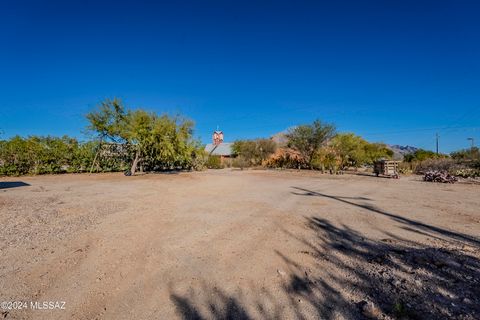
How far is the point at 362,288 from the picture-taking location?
9.37 feet

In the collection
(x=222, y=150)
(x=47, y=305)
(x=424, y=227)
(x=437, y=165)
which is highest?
(x=222, y=150)

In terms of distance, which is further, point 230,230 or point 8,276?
point 230,230

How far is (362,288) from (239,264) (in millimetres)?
1473

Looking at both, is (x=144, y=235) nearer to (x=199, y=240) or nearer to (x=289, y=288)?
(x=199, y=240)

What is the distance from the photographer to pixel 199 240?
4.45m

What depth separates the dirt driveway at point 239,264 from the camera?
8.29 feet

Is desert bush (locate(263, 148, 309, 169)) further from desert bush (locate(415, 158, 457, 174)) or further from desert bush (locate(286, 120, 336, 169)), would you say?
desert bush (locate(415, 158, 457, 174))

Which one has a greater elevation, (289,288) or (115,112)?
(115,112)

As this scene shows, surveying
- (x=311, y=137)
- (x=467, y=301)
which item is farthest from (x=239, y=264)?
(x=311, y=137)

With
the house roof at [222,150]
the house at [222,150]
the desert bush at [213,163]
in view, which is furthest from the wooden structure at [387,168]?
the house roof at [222,150]

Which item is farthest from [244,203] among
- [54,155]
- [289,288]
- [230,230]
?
[54,155]

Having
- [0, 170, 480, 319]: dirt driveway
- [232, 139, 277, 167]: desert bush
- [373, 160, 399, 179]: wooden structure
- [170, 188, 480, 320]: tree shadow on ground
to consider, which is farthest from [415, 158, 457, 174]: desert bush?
[170, 188, 480, 320]: tree shadow on ground

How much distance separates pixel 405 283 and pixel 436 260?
942 mm

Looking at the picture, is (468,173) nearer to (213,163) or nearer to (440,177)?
(440,177)
